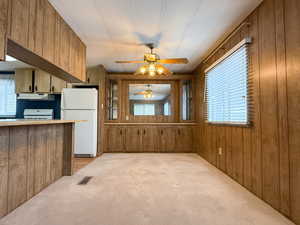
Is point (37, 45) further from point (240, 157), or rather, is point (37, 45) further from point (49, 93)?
point (49, 93)

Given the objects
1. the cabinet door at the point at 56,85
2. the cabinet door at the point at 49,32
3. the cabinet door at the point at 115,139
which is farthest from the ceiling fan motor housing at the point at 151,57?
the cabinet door at the point at 56,85

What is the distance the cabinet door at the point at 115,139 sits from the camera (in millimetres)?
5129

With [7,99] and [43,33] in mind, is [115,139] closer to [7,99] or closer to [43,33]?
[7,99]

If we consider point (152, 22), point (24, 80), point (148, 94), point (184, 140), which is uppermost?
point (152, 22)

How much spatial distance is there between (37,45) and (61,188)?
176 centimetres

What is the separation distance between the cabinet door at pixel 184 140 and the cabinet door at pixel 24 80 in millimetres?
4190

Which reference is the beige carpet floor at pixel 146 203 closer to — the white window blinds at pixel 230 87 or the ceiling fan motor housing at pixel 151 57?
the white window blinds at pixel 230 87

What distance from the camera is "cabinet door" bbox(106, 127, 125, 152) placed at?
5129mm

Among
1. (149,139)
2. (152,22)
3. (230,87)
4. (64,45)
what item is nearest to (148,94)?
(149,139)

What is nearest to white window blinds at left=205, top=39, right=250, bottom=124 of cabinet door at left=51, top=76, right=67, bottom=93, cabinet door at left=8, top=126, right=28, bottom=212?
cabinet door at left=8, top=126, right=28, bottom=212

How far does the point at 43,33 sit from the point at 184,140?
4.16m

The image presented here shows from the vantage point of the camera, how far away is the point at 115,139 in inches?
202

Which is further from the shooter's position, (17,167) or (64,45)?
(64,45)

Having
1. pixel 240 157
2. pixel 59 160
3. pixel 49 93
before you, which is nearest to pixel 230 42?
pixel 240 157
